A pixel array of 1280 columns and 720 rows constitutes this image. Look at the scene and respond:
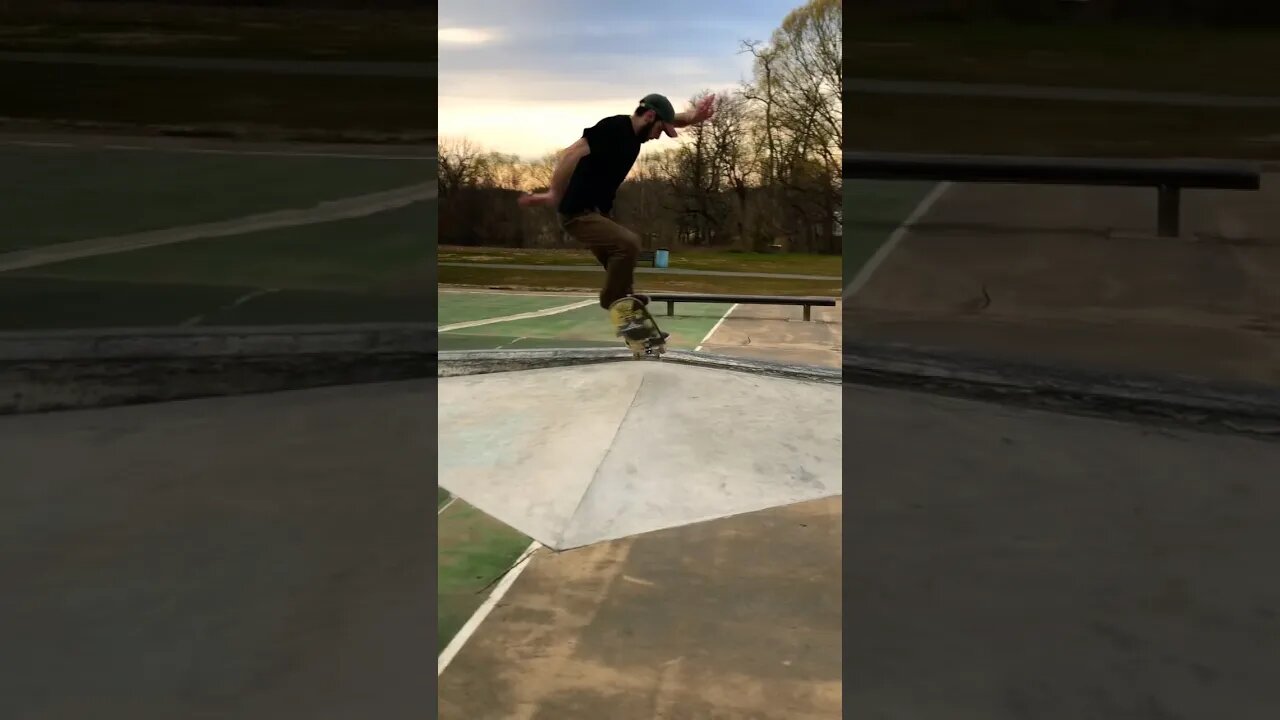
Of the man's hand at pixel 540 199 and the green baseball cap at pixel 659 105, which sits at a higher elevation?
the green baseball cap at pixel 659 105

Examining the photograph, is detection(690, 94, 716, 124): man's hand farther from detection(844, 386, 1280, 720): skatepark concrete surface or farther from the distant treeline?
the distant treeline

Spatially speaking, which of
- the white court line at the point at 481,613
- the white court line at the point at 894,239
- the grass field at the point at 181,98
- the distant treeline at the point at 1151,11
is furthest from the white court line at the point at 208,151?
Answer: the distant treeline at the point at 1151,11

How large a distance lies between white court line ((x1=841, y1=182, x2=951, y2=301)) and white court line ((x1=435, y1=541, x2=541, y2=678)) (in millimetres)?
7953

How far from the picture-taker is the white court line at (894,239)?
1209 cm

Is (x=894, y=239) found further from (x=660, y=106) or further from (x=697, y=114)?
(x=660, y=106)

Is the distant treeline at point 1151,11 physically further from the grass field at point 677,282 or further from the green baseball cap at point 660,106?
the green baseball cap at point 660,106

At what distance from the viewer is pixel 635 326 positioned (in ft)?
13.9

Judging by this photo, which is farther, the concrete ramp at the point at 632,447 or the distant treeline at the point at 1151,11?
the distant treeline at the point at 1151,11

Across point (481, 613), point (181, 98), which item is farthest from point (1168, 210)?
point (181, 98)

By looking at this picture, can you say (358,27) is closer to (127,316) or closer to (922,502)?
(127,316)

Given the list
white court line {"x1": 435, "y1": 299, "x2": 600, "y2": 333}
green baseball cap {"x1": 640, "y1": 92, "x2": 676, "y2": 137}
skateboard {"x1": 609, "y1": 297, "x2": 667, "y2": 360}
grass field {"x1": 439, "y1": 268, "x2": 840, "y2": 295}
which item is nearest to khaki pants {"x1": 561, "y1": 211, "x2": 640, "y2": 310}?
skateboard {"x1": 609, "y1": 297, "x2": 667, "y2": 360}

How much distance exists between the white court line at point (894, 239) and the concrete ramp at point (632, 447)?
5004 mm

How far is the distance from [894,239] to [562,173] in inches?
475

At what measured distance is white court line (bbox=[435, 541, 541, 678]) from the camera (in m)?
2.81
